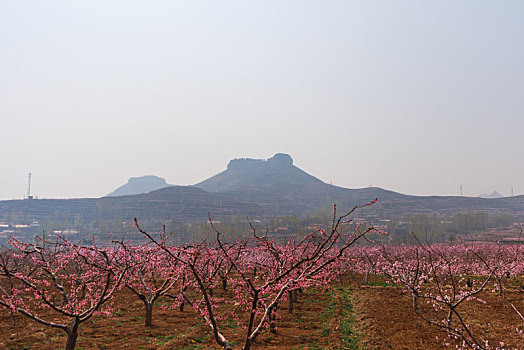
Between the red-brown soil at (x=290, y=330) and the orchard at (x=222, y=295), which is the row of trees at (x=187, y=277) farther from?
the red-brown soil at (x=290, y=330)

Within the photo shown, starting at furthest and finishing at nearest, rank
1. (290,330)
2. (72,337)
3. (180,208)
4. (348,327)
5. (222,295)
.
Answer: (180,208) → (222,295) → (348,327) → (290,330) → (72,337)

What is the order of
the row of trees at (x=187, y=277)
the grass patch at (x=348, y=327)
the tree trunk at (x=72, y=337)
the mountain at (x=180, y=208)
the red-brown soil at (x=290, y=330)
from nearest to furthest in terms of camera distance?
the row of trees at (x=187, y=277) → the tree trunk at (x=72, y=337) → the red-brown soil at (x=290, y=330) → the grass patch at (x=348, y=327) → the mountain at (x=180, y=208)

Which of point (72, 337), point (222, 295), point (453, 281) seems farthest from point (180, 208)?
point (453, 281)

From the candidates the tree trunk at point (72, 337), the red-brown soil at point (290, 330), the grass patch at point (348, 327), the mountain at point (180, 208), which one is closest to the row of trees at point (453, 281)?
the red-brown soil at point (290, 330)

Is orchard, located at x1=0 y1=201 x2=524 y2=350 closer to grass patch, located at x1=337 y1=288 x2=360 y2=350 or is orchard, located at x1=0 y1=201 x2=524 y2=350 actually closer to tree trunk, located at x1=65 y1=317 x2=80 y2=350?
tree trunk, located at x1=65 y1=317 x2=80 y2=350

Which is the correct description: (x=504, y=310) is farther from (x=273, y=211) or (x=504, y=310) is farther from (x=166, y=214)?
(x=273, y=211)

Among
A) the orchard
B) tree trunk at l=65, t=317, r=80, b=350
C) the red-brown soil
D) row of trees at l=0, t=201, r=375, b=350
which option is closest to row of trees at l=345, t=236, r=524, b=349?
the orchard

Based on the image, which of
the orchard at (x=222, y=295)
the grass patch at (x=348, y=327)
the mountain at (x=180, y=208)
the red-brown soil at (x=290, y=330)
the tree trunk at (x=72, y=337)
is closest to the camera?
the tree trunk at (x=72, y=337)

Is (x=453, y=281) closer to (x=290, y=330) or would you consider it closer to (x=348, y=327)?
(x=348, y=327)

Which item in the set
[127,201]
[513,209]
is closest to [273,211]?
[127,201]

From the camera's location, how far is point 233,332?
1471 cm

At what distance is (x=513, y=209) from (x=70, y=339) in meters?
225

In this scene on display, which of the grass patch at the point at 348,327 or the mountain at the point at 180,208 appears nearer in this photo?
the grass patch at the point at 348,327

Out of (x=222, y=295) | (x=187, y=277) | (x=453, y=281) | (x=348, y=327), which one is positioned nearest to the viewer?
(x=453, y=281)
